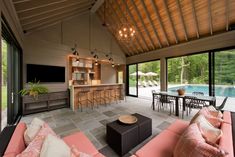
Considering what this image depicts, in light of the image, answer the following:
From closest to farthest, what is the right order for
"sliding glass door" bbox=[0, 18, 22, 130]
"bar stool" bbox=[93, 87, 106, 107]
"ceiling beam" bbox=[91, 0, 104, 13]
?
"sliding glass door" bbox=[0, 18, 22, 130]
"ceiling beam" bbox=[91, 0, 104, 13]
"bar stool" bbox=[93, 87, 106, 107]

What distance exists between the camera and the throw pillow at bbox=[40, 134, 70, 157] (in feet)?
3.35

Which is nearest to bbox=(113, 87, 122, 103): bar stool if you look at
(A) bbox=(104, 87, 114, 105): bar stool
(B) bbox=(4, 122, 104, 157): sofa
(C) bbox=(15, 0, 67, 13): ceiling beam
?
(A) bbox=(104, 87, 114, 105): bar stool

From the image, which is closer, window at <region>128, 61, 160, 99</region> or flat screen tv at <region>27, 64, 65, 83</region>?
flat screen tv at <region>27, 64, 65, 83</region>

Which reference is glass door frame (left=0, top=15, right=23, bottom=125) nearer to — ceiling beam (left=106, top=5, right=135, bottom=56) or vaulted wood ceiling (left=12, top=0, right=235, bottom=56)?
vaulted wood ceiling (left=12, top=0, right=235, bottom=56)

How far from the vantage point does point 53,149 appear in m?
1.07

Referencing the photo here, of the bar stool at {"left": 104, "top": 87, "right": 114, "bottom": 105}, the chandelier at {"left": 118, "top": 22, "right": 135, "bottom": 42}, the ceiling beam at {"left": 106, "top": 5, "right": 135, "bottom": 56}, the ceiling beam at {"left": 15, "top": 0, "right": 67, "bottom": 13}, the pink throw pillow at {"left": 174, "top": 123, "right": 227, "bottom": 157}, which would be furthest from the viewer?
the ceiling beam at {"left": 106, "top": 5, "right": 135, "bottom": 56}

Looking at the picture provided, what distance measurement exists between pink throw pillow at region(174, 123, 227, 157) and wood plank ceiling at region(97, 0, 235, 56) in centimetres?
472

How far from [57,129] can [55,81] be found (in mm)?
2693

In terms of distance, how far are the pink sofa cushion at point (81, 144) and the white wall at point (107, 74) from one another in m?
5.91

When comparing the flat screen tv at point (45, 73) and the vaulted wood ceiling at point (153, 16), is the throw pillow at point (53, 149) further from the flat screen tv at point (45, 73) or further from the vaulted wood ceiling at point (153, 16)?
the flat screen tv at point (45, 73)

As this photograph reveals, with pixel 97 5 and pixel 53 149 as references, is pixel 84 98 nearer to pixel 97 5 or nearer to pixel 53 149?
pixel 53 149

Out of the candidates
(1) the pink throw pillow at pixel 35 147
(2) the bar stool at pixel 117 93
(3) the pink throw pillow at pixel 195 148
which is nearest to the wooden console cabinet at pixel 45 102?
(2) the bar stool at pixel 117 93

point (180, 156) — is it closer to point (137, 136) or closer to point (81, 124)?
point (137, 136)

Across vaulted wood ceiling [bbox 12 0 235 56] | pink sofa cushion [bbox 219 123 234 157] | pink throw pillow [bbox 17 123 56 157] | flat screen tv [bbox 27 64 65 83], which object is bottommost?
pink sofa cushion [bbox 219 123 234 157]
